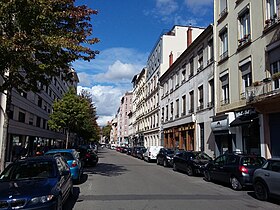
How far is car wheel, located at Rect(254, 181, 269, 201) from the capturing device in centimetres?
995

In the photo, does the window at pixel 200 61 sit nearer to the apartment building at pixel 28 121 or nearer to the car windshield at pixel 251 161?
the apartment building at pixel 28 121

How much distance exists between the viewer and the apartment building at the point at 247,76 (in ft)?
54.0

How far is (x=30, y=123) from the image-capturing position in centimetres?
3356

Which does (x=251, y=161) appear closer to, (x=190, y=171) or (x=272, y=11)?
(x=190, y=171)

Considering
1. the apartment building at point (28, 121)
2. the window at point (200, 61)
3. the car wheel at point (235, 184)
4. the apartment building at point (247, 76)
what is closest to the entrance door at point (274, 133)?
the apartment building at point (247, 76)

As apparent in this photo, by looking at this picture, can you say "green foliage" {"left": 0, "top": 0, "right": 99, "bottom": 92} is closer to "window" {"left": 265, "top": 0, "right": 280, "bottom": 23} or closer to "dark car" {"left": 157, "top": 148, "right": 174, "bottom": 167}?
"window" {"left": 265, "top": 0, "right": 280, "bottom": 23}

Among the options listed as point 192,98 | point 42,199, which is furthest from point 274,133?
point 192,98

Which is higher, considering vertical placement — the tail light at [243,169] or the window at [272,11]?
the window at [272,11]

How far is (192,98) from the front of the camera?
1214 inches

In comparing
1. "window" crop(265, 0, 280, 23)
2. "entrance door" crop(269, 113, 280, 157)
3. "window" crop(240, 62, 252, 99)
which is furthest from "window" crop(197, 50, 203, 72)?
"entrance door" crop(269, 113, 280, 157)

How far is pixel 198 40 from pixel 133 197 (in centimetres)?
2109

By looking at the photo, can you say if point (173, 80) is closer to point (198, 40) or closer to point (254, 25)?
point (198, 40)

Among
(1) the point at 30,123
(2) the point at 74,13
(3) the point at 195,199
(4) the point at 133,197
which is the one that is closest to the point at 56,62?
(2) the point at 74,13

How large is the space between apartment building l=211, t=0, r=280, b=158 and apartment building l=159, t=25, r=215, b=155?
1971 mm
